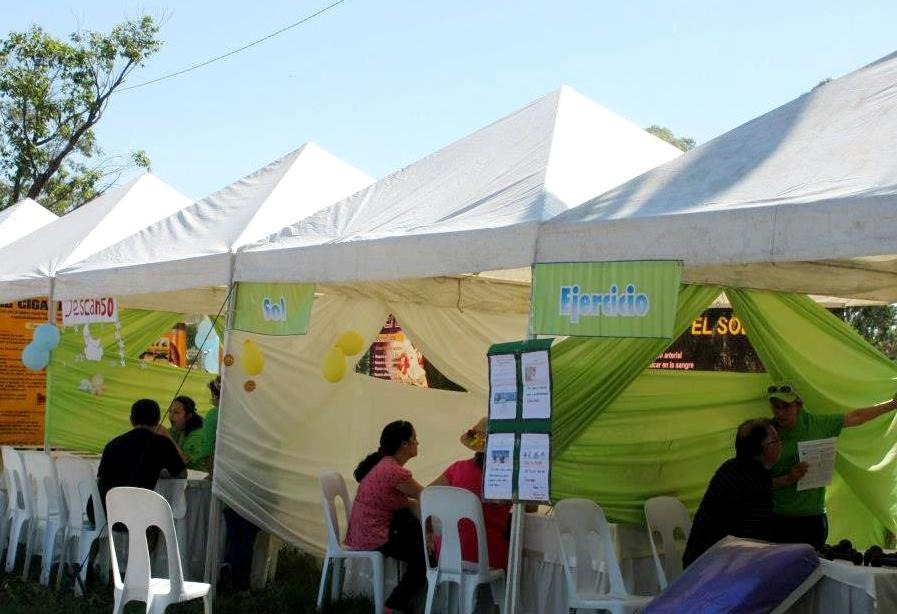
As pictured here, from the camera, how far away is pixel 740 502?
16.6ft

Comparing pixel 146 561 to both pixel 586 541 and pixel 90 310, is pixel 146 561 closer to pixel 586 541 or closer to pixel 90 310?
pixel 586 541

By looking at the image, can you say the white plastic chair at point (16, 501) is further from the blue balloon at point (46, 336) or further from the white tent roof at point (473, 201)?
the white tent roof at point (473, 201)

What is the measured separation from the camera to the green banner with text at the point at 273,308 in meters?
6.38

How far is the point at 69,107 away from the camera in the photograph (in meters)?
17.5

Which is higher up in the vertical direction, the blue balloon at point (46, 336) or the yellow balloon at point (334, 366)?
the blue balloon at point (46, 336)

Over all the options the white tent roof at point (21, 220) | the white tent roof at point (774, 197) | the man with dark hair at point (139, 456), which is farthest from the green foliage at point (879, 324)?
the white tent roof at point (774, 197)

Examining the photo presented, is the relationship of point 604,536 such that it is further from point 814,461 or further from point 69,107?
point 69,107

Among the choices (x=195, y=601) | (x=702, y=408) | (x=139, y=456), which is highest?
(x=702, y=408)

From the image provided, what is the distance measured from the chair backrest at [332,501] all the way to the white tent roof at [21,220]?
5540 millimetres

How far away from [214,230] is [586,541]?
10.5 ft

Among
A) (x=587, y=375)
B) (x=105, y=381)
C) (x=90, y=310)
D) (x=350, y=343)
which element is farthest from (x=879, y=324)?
(x=587, y=375)

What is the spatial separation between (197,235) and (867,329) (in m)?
10.4

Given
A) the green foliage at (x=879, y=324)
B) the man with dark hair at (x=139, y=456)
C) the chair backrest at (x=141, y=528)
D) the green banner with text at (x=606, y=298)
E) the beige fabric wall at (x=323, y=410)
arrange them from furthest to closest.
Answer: the green foliage at (x=879, y=324) < the beige fabric wall at (x=323, y=410) < the man with dark hair at (x=139, y=456) < the chair backrest at (x=141, y=528) < the green banner with text at (x=606, y=298)

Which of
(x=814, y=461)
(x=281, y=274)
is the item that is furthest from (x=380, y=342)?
(x=814, y=461)
